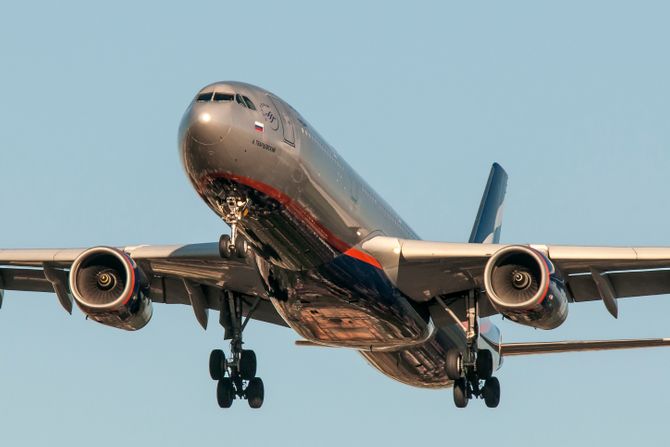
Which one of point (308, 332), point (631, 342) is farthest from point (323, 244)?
point (631, 342)

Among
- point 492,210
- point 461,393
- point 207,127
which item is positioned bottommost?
point 461,393

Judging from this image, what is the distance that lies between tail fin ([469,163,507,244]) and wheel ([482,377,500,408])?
10107 millimetres

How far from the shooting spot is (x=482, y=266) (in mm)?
33375

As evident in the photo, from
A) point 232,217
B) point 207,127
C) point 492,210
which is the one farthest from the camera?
point 492,210

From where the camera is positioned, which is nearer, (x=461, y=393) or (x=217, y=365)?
(x=461, y=393)

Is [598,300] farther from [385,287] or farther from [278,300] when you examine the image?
[278,300]

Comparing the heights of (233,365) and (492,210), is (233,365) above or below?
below

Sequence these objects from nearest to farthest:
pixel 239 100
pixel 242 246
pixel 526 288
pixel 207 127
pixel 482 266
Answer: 1. pixel 207 127
2. pixel 239 100
3. pixel 242 246
4. pixel 526 288
5. pixel 482 266

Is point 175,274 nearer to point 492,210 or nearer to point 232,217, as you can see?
point 232,217

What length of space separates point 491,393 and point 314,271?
601 cm

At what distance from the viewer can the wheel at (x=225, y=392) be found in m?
35.6

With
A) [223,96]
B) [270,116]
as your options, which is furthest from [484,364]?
[223,96]

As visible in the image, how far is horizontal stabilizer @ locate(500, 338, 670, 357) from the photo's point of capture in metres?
34.2

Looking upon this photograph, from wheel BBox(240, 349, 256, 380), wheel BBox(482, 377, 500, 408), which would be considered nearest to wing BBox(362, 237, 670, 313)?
wheel BBox(482, 377, 500, 408)
